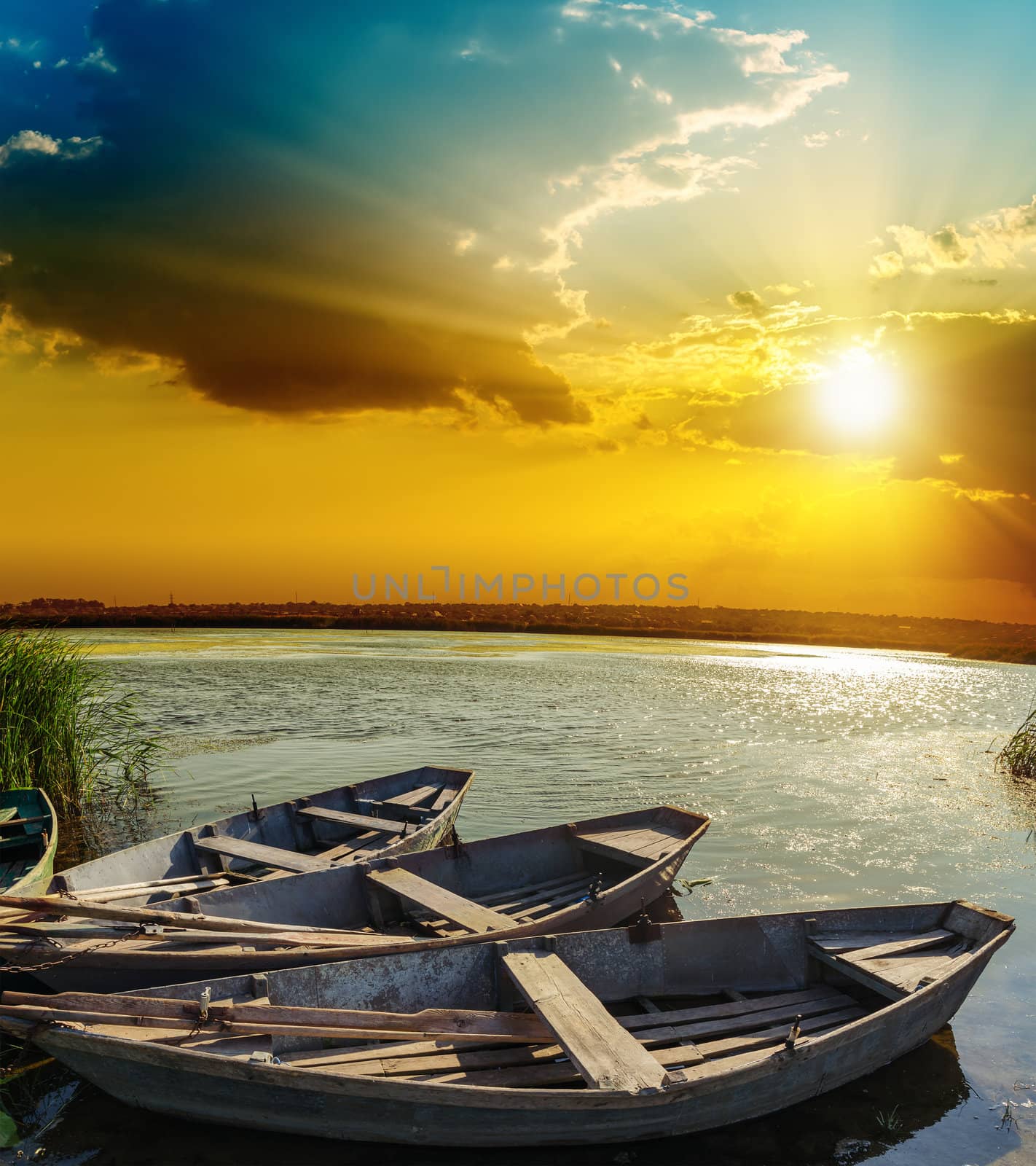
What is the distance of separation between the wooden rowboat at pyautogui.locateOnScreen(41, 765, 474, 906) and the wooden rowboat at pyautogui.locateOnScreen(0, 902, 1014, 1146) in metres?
2.64

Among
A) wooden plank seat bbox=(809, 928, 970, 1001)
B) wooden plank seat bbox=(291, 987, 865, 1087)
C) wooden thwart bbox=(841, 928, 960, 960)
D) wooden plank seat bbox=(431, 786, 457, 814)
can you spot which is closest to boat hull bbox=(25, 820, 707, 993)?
wooden plank seat bbox=(291, 987, 865, 1087)

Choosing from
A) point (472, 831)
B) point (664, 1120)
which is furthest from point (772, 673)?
point (664, 1120)

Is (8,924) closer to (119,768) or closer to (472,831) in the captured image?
(472,831)

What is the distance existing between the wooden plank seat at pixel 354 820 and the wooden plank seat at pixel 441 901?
77.3 inches

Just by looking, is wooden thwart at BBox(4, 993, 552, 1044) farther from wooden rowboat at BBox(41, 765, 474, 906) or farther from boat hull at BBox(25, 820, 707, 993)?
wooden rowboat at BBox(41, 765, 474, 906)

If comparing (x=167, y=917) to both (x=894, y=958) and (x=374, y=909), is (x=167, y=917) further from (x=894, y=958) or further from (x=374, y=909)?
(x=894, y=958)

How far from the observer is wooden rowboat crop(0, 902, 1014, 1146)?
5320 millimetres

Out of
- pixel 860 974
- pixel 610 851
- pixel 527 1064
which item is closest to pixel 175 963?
pixel 527 1064

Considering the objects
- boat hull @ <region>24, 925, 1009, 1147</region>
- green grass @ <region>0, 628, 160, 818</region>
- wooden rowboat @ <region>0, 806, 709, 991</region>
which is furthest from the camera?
green grass @ <region>0, 628, 160, 818</region>

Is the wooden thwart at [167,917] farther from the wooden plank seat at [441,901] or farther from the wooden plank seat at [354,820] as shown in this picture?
the wooden plank seat at [354,820]

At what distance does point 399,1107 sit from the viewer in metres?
5.31

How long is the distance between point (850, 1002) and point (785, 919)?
2.72ft

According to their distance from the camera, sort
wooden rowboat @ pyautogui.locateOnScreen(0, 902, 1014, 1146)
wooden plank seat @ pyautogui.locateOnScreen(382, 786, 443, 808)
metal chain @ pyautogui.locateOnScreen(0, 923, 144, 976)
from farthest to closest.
Result: wooden plank seat @ pyautogui.locateOnScreen(382, 786, 443, 808) → metal chain @ pyautogui.locateOnScreen(0, 923, 144, 976) → wooden rowboat @ pyautogui.locateOnScreen(0, 902, 1014, 1146)

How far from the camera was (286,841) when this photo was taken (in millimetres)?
11219
